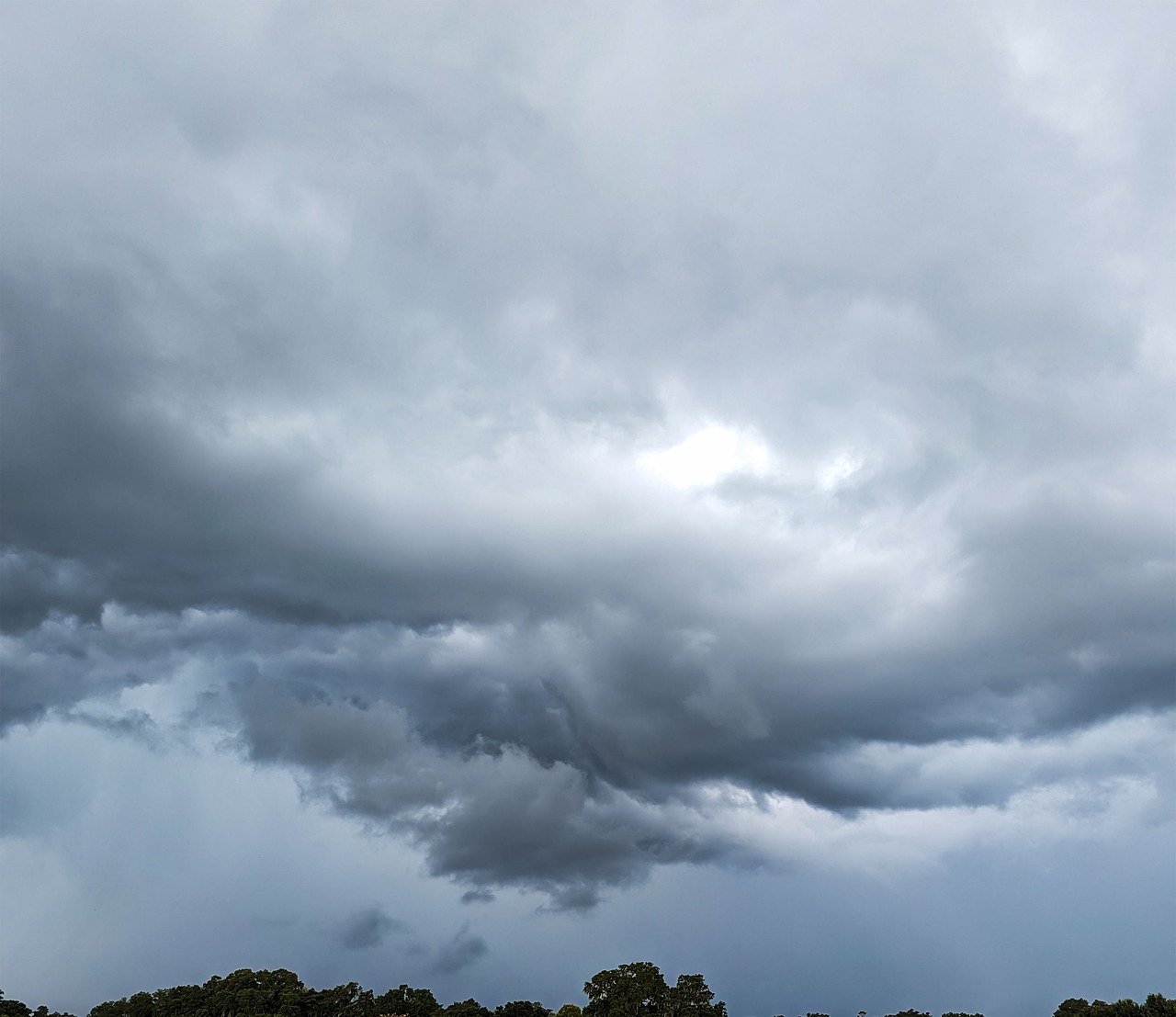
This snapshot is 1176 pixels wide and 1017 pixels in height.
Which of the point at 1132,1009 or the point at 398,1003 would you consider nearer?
the point at 1132,1009

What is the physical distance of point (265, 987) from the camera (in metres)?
140

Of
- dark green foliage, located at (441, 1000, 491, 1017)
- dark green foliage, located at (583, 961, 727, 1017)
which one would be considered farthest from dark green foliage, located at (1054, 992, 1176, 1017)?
dark green foliage, located at (441, 1000, 491, 1017)

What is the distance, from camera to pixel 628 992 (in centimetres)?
12062

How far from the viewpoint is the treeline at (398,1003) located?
11956 cm

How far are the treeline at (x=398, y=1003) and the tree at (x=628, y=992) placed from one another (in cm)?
11

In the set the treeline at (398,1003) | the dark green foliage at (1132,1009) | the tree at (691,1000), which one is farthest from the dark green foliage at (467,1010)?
the dark green foliage at (1132,1009)

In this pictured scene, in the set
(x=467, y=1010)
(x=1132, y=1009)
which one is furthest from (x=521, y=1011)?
(x=1132, y=1009)

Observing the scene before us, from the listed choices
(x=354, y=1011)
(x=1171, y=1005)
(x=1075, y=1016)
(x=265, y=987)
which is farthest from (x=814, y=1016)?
(x=265, y=987)

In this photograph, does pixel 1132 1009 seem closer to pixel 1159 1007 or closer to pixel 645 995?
pixel 1159 1007

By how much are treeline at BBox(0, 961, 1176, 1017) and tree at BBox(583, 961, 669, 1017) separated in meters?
0.11

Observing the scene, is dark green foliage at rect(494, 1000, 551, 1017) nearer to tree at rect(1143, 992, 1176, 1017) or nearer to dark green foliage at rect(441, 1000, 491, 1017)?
dark green foliage at rect(441, 1000, 491, 1017)

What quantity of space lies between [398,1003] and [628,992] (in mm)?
45125

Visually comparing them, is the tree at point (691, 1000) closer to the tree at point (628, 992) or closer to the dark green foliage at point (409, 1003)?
the tree at point (628, 992)

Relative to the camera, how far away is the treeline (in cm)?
11956
